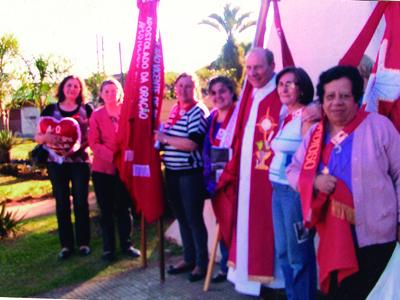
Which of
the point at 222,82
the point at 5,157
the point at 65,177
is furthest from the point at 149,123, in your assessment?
the point at 5,157

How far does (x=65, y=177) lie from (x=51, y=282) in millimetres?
1071

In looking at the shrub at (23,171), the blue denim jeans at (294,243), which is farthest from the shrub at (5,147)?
the blue denim jeans at (294,243)

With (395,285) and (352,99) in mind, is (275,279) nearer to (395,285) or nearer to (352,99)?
(395,285)

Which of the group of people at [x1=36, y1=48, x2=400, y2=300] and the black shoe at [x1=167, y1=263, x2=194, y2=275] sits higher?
the group of people at [x1=36, y1=48, x2=400, y2=300]

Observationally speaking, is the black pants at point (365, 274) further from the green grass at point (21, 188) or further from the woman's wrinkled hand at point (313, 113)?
the green grass at point (21, 188)

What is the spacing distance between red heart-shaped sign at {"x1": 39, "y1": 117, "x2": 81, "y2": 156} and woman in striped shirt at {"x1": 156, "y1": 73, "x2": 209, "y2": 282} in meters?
1.13

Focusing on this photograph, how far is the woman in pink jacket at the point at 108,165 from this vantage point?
16.1ft

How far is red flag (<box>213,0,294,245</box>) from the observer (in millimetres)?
3924

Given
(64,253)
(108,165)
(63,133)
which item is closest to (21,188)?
(64,253)

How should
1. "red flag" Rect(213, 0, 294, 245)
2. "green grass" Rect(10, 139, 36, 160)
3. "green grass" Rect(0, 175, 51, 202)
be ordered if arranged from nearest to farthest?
1. "red flag" Rect(213, 0, 294, 245)
2. "green grass" Rect(0, 175, 51, 202)
3. "green grass" Rect(10, 139, 36, 160)

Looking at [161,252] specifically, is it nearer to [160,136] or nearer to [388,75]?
[160,136]

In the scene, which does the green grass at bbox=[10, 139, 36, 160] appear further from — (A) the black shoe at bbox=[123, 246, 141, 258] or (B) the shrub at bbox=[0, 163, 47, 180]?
(A) the black shoe at bbox=[123, 246, 141, 258]

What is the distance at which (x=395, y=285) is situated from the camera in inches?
107

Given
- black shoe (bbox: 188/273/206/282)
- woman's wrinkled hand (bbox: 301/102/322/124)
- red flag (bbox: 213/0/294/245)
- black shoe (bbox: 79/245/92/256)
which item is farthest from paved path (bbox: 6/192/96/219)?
woman's wrinkled hand (bbox: 301/102/322/124)
